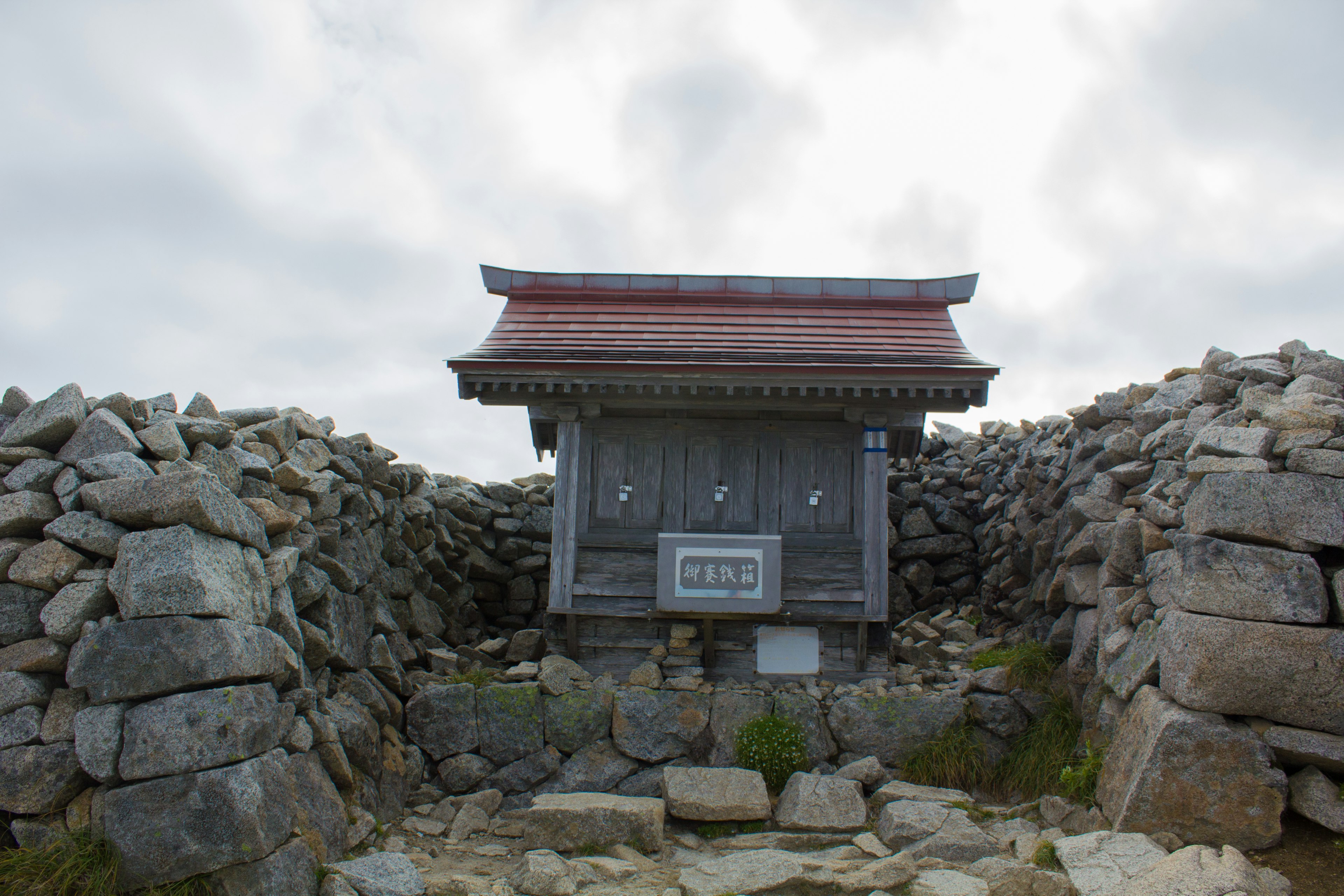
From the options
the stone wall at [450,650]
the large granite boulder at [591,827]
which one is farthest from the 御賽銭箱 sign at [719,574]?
the large granite boulder at [591,827]

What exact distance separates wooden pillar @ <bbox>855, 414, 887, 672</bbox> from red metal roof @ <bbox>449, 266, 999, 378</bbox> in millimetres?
994

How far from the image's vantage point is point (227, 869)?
6.41m

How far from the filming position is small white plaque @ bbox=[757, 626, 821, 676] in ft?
35.6

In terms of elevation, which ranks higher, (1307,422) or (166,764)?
(1307,422)

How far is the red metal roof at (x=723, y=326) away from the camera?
10.6 metres

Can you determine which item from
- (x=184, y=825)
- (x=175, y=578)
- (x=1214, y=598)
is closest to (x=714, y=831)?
(x=184, y=825)

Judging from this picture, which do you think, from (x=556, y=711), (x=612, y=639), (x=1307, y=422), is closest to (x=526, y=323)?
(x=612, y=639)

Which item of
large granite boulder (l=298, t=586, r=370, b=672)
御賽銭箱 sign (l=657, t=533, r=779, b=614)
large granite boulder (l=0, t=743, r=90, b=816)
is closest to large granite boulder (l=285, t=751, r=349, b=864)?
large granite boulder (l=298, t=586, r=370, b=672)

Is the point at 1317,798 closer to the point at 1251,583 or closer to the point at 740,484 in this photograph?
the point at 1251,583

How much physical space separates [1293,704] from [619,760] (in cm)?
683

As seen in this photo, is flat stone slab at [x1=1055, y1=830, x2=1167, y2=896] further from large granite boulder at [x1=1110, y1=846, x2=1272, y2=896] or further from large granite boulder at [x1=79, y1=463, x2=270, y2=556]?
large granite boulder at [x1=79, y1=463, x2=270, y2=556]

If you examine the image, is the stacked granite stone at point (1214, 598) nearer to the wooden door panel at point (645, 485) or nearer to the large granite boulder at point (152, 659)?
the wooden door panel at point (645, 485)

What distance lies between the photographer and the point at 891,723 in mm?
10211

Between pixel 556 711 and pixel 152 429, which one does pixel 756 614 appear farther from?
pixel 152 429
